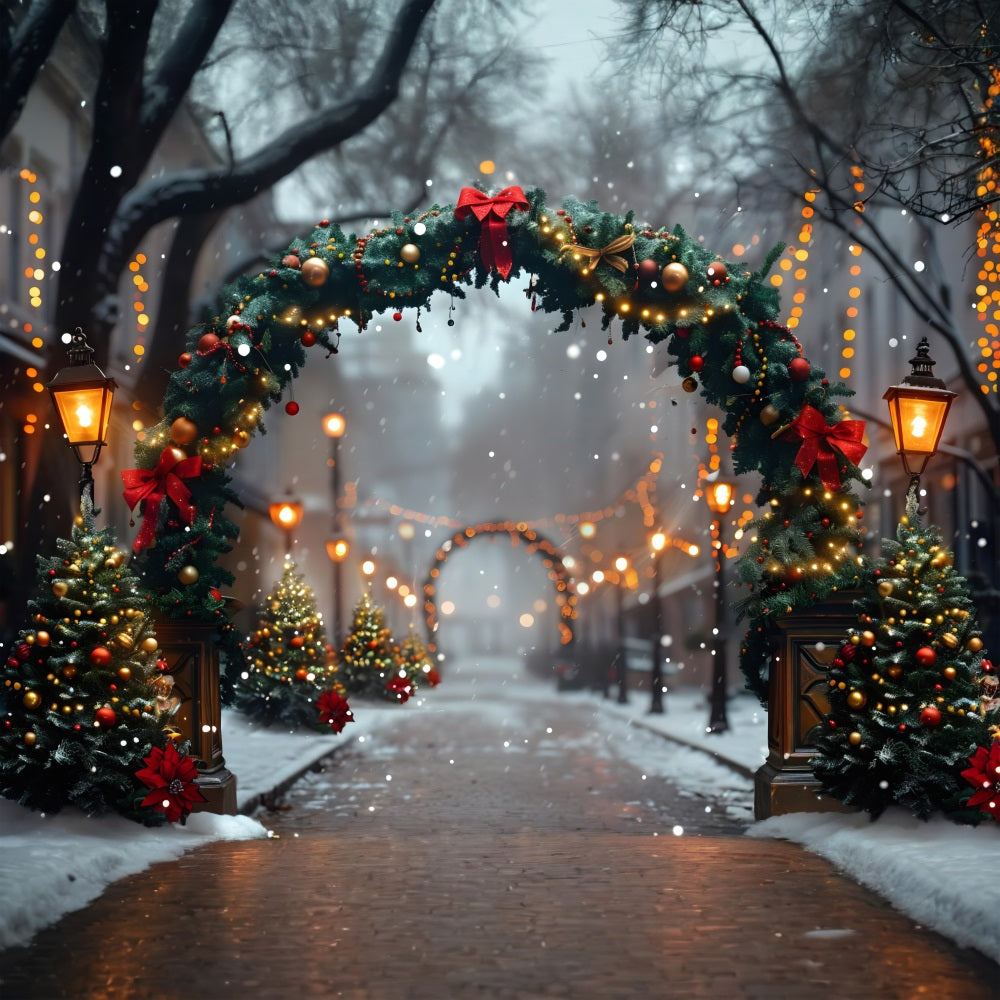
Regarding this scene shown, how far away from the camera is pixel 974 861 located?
846 cm

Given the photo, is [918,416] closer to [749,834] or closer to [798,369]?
[798,369]

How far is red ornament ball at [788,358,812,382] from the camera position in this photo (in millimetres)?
11508

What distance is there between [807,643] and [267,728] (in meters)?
12.4

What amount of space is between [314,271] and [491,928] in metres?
6.05

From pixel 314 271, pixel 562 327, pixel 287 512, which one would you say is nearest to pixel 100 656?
pixel 314 271

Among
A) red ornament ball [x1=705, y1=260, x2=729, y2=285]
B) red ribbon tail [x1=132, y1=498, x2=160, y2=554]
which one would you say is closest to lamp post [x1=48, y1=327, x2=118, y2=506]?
red ribbon tail [x1=132, y1=498, x2=160, y2=554]

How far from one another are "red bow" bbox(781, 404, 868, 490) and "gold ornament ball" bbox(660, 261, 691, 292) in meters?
1.39

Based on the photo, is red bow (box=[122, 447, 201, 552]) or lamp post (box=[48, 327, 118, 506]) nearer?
lamp post (box=[48, 327, 118, 506])

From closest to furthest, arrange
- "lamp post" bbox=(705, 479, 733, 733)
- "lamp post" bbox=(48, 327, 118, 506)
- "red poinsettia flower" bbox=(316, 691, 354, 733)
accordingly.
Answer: "lamp post" bbox=(48, 327, 118, 506)
"red poinsettia flower" bbox=(316, 691, 354, 733)
"lamp post" bbox=(705, 479, 733, 733)

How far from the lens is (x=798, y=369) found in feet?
37.8

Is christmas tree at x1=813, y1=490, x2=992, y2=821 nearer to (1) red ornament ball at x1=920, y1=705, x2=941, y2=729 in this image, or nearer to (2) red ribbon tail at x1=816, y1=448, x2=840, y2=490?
(1) red ornament ball at x1=920, y1=705, x2=941, y2=729

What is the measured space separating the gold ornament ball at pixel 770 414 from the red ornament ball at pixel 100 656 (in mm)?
5321

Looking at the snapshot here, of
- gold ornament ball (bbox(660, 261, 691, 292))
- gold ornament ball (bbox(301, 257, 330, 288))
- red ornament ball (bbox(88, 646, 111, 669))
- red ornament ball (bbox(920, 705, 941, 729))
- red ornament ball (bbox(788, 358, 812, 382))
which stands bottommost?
red ornament ball (bbox(920, 705, 941, 729))

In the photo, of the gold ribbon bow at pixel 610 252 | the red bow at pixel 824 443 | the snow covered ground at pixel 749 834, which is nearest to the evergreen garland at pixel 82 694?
the snow covered ground at pixel 749 834
